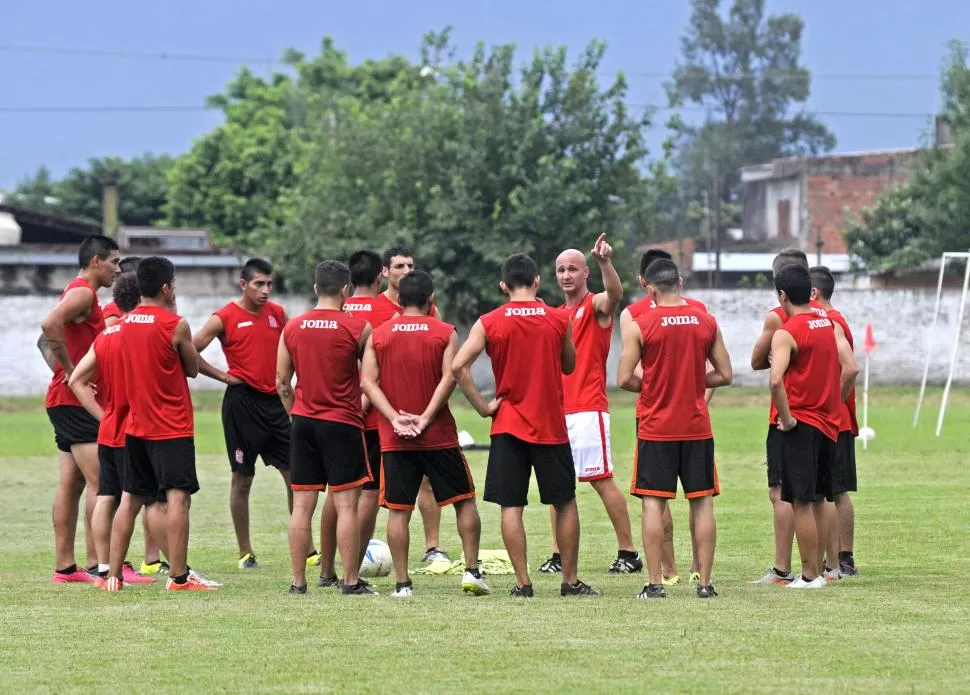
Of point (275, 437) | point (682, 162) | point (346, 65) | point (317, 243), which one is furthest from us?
point (682, 162)

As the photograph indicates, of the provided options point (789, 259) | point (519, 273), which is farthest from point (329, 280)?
point (789, 259)

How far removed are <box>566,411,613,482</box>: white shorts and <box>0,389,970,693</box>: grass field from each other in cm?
75

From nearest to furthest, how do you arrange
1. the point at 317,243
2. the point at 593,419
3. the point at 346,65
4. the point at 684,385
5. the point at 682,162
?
the point at 684,385
the point at 593,419
the point at 317,243
the point at 346,65
the point at 682,162

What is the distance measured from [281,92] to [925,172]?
3387cm

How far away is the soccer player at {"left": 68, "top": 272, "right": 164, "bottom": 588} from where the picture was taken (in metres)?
10.9

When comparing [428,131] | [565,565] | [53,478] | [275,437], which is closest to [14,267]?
[428,131]

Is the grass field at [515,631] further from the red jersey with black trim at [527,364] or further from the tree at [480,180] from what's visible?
the tree at [480,180]

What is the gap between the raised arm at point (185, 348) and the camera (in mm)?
10711

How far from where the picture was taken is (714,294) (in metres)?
48.8

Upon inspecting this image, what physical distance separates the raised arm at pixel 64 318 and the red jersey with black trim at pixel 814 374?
494cm

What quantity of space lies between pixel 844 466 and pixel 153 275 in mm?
4962

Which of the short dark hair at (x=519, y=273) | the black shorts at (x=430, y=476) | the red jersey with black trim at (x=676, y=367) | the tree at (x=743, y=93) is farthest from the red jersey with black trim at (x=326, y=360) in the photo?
the tree at (x=743, y=93)

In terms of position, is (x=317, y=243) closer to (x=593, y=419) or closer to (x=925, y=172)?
(x=925, y=172)

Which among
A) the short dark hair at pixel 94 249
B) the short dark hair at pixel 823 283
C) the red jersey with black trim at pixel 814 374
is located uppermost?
the short dark hair at pixel 94 249
